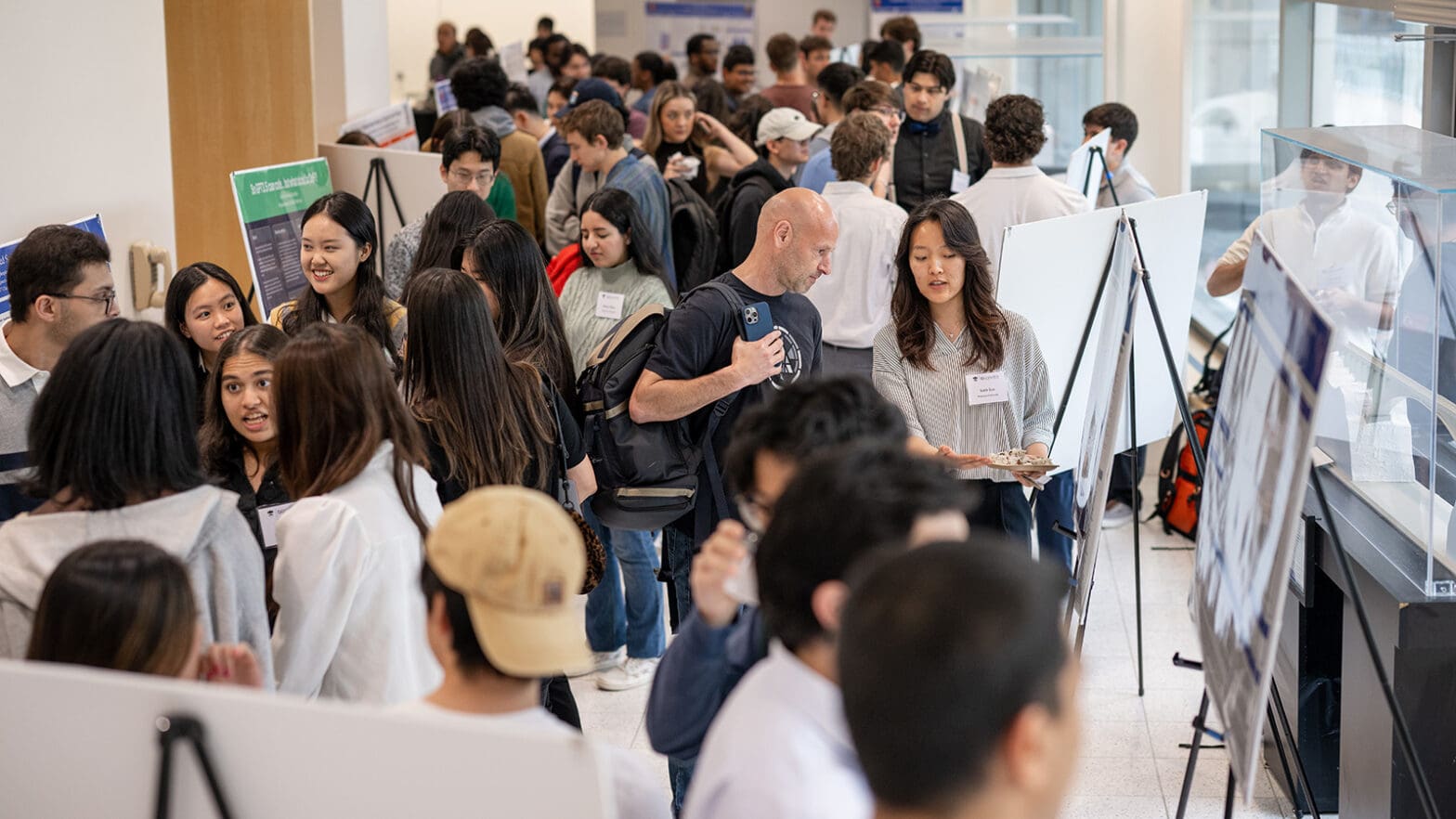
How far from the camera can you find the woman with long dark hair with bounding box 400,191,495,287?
444 cm

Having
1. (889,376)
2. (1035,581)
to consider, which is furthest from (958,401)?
(1035,581)

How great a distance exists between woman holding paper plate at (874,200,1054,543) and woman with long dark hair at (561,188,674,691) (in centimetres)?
99

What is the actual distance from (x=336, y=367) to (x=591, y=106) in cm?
389

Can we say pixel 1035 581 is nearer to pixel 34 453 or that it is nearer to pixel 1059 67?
pixel 34 453

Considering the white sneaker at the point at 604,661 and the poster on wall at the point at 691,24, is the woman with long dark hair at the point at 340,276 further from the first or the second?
the poster on wall at the point at 691,24

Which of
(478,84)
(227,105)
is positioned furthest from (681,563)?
(478,84)

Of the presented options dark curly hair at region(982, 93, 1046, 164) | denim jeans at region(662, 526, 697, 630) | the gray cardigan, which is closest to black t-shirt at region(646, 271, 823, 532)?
denim jeans at region(662, 526, 697, 630)

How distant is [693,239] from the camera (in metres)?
6.20

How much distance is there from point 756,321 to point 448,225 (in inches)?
51.6

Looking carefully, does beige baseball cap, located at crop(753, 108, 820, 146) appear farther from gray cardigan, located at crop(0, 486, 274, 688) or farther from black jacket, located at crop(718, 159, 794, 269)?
gray cardigan, located at crop(0, 486, 274, 688)

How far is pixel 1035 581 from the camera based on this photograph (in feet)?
4.08

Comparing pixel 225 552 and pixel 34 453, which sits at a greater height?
pixel 34 453

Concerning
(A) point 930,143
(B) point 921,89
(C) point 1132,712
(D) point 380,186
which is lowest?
(C) point 1132,712

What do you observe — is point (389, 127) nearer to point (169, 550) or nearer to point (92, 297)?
point (92, 297)
